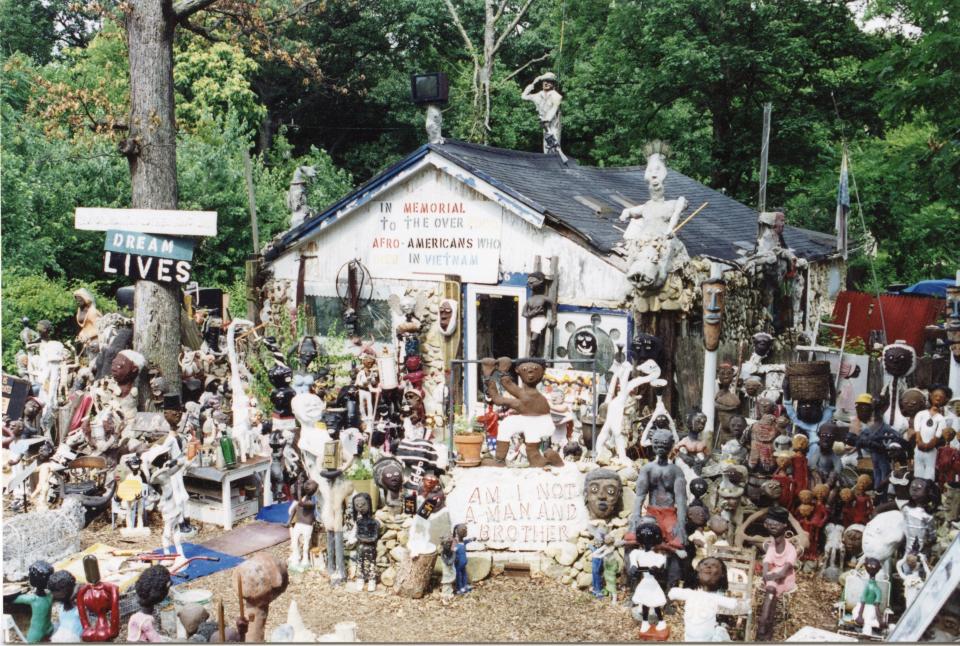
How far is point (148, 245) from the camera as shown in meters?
12.5

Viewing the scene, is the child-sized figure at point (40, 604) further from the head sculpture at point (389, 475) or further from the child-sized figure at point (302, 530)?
the head sculpture at point (389, 475)

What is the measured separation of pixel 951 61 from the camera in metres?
12.4

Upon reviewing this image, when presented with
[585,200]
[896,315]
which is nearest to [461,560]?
[585,200]

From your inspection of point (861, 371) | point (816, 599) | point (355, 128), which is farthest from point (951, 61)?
point (355, 128)

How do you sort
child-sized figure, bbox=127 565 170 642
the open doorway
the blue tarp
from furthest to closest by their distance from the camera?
the blue tarp < the open doorway < child-sized figure, bbox=127 565 170 642

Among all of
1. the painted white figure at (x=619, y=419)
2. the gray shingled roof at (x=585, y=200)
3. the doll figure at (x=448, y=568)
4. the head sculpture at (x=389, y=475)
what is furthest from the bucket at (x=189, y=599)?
the gray shingled roof at (x=585, y=200)

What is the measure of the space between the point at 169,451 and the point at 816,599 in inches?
265

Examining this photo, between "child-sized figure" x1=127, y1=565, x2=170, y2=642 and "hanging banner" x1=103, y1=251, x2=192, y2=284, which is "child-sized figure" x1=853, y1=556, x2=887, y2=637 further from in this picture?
"hanging banner" x1=103, y1=251, x2=192, y2=284

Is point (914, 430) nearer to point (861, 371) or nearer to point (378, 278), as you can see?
point (861, 371)

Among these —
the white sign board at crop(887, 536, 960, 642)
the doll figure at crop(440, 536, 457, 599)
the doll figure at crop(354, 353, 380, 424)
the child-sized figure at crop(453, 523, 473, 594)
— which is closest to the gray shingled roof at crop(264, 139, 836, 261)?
the doll figure at crop(354, 353, 380, 424)

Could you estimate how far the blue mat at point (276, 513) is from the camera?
11.0 m

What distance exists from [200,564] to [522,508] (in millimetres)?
3456

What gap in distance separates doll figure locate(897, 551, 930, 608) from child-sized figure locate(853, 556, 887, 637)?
0.27 meters

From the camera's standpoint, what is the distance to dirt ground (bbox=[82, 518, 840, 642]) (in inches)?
318
